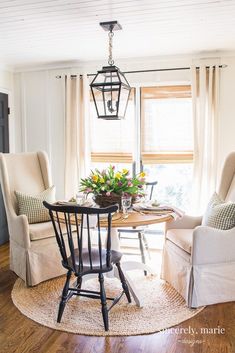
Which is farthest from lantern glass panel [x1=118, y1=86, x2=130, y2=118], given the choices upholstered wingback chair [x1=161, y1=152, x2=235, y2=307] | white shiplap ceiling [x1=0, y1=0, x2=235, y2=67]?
upholstered wingback chair [x1=161, y1=152, x2=235, y2=307]

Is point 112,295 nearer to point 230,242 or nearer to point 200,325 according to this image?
point 200,325

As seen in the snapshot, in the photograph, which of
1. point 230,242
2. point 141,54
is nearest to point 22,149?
point 141,54

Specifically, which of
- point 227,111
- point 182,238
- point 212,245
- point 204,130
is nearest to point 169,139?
point 204,130

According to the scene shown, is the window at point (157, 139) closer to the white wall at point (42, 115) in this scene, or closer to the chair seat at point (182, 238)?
the white wall at point (42, 115)

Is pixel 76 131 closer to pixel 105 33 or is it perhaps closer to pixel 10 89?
pixel 10 89

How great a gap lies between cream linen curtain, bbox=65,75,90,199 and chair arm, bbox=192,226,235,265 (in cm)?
218

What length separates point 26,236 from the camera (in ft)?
10.6

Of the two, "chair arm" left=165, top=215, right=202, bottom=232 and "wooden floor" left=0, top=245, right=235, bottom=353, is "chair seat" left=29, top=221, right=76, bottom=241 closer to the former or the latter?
"wooden floor" left=0, top=245, right=235, bottom=353

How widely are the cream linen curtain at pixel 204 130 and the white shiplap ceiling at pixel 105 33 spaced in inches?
13.0

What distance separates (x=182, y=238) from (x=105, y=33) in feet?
6.92

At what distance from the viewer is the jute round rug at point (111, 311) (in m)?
2.54

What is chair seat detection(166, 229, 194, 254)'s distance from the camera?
2.90 metres

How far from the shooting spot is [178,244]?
10.0ft

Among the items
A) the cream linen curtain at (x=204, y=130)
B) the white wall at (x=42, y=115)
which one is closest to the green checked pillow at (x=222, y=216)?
the cream linen curtain at (x=204, y=130)
